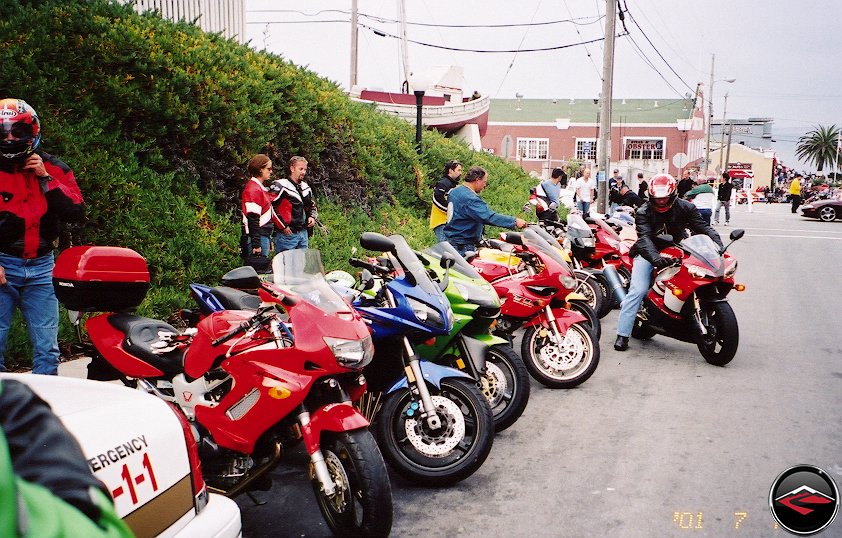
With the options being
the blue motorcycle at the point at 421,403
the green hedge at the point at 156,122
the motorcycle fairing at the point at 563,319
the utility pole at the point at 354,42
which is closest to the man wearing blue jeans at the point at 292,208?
the green hedge at the point at 156,122

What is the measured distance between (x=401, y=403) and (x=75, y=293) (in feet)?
6.73

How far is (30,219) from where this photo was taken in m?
4.93

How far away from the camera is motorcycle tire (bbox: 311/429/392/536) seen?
3695mm

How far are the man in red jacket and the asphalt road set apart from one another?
1.79 m

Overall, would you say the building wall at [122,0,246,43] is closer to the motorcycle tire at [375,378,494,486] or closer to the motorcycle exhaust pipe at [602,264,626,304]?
the motorcycle exhaust pipe at [602,264,626,304]

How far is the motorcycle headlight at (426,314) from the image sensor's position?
15.5 ft

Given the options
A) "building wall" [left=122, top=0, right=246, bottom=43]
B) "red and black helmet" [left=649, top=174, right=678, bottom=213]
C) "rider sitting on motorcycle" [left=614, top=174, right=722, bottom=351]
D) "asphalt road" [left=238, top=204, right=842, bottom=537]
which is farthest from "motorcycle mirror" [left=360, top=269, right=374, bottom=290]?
"building wall" [left=122, top=0, right=246, bottom=43]

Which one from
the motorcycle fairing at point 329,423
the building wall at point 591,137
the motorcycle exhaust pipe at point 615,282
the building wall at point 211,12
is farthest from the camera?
the building wall at point 591,137

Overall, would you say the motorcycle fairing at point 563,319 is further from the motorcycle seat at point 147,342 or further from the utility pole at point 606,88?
the utility pole at point 606,88

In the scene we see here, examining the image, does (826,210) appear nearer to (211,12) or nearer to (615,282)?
(615,282)

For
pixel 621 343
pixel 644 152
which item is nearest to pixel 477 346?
pixel 621 343

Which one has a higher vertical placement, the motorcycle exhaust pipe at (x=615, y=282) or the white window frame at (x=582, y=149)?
the white window frame at (x=582, y=149)

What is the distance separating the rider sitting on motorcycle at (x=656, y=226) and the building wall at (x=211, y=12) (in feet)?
24.6

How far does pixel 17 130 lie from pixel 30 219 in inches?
22.5
